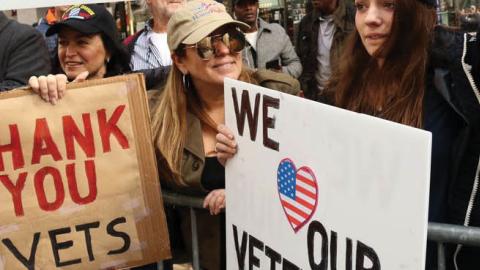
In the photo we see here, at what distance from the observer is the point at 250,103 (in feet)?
6.27

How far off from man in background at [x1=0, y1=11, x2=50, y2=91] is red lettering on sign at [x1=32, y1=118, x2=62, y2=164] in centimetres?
60

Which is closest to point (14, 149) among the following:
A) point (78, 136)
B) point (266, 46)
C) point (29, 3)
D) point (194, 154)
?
point (78, 136)

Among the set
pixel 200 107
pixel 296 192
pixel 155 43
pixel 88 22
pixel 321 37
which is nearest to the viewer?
pixel 296 192

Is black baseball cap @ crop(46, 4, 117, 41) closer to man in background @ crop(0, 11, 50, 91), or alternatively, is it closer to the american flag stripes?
man in background @ crop(0, 11, 50, 91)

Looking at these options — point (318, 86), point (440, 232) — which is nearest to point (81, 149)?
point (440, 232)

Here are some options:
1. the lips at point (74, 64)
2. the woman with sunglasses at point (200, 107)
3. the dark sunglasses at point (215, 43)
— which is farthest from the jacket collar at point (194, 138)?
the lips at point (74, 64)

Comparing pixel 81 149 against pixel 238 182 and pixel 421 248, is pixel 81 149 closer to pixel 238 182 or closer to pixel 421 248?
pixel 238 182

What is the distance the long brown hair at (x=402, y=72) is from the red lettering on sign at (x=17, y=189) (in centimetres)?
115

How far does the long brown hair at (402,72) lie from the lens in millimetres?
1905

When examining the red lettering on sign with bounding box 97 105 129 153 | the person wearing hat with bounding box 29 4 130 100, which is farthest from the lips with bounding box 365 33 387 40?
the person wearing hat with bounding box 29 4 130 100

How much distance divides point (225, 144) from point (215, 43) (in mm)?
433

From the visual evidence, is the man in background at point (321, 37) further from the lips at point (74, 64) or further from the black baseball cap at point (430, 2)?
the black baseball cap at point (430, 2)

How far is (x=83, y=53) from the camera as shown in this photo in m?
2.71

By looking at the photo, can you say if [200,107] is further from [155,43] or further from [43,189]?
[155,43]
